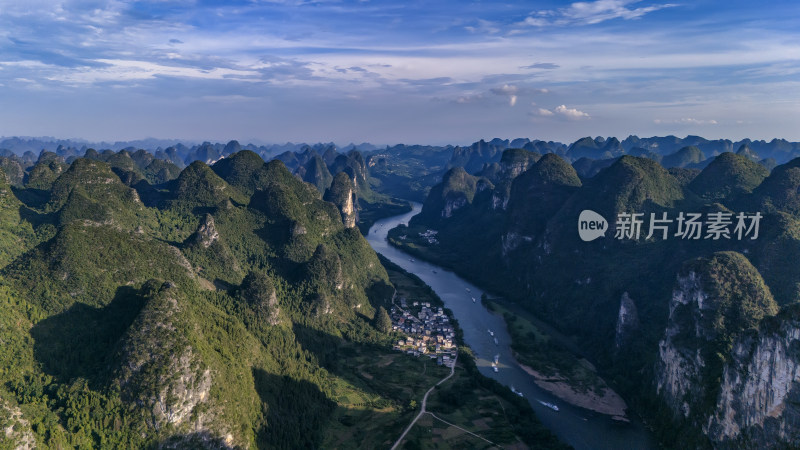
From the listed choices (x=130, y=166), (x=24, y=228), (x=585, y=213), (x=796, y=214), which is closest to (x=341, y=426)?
(x=24, y=228)

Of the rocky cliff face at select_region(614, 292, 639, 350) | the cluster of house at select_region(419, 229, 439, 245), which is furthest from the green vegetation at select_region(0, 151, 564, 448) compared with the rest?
the cluster of house at select_region(419, 229, 439, 245)

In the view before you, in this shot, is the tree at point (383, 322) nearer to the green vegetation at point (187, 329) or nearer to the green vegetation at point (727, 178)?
the green vegetation at point (187, 329)

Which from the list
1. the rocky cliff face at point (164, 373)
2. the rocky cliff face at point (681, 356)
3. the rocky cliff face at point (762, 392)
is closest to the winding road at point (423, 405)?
the rocky cliff face at point (164, 373)

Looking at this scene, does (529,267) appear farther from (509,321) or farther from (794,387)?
(794,387)

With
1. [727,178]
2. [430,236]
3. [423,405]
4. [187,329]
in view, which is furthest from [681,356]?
[430,236]

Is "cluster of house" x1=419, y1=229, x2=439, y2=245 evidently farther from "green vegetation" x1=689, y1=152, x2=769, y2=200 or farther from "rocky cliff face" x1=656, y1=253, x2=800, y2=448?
"rocky cliff face" x1=656, y1=253, x2=800, y2=448

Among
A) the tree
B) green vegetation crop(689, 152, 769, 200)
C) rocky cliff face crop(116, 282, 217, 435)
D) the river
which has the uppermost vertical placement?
green vegetation crop(689, 152, 769, 200)
